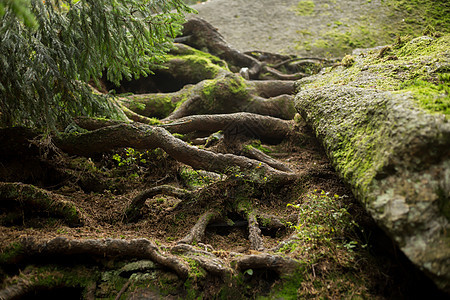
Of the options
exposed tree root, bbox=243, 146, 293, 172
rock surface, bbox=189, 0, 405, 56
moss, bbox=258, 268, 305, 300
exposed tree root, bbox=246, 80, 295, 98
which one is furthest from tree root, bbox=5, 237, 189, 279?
rock surface, bbox=189, 0, 405, 56

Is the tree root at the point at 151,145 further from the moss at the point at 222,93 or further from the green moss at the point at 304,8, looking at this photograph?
the green moss at the point at 304,8

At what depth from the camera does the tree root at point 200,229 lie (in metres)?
3.35

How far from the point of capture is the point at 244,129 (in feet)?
20.1

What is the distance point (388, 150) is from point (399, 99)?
0.64 meters

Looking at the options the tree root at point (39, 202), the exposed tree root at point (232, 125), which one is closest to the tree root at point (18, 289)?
the tree root at point (39, 202)

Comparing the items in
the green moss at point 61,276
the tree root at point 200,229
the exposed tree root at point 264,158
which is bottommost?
the exposed tree root at point 264,158

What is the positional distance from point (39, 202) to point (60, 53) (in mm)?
2122

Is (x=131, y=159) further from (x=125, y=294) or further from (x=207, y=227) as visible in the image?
(x=125, y=294)

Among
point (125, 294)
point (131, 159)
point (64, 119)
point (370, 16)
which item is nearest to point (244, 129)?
point (131, 159)

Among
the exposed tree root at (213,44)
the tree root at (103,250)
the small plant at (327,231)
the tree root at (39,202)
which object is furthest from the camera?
the exposed tree root at (213,44)

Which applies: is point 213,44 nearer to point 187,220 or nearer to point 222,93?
point 222,93

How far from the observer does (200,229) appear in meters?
3.59

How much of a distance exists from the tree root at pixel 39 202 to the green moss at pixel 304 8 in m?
15.2

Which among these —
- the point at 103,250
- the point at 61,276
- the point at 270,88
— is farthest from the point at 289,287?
the point at 270,88
